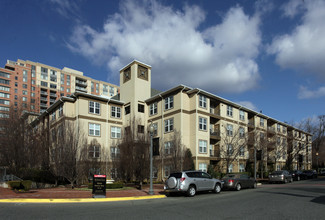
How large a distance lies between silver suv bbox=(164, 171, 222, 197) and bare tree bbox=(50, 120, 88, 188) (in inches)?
381

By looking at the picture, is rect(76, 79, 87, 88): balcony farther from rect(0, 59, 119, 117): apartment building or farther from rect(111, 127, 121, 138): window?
rect(111, 127, 121, 138): window

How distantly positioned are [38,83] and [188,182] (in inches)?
3842

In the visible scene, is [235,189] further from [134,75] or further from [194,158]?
[134,75]

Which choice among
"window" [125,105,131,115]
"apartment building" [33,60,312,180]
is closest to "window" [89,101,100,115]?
"apartment building" [33,60,312,180]

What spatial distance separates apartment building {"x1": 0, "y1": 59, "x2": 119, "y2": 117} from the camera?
89.2 m

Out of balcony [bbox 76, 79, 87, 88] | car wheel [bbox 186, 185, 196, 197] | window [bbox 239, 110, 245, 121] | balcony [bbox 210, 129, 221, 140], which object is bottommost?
car wheel [bbox 186, 185, 196, 197]

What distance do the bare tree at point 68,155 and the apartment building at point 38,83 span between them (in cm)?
6698

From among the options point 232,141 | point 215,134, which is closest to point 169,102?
point 215,134

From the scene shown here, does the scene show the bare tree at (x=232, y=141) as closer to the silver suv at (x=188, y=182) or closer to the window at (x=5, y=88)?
the silver suv at (x=188, y=182)

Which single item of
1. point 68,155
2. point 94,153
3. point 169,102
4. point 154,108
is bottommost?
point 94,153

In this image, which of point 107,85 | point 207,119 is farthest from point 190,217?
point 107,85

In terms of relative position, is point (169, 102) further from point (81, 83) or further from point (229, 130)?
point (81, 83)

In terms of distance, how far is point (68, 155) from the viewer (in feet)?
72.6

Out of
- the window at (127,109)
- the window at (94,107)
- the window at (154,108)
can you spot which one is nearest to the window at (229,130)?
the window at (154,108)
